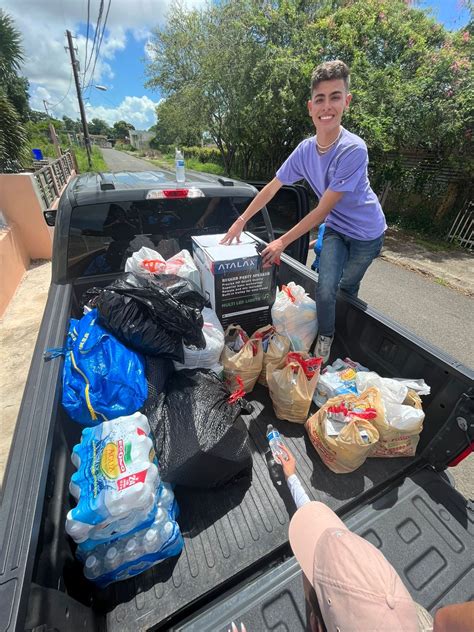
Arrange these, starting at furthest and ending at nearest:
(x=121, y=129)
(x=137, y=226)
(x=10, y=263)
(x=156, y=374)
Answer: (x=121, y=129), (x=10, y=263), (x=137, y=226), (x=156, y=374)

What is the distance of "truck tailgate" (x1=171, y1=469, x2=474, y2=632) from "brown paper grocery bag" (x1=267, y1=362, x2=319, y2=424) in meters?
0.55

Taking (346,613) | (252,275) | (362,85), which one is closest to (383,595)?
(346,613)

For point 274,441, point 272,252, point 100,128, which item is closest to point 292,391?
point 274,441

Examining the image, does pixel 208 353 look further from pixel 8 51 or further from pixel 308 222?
pixel 8 51

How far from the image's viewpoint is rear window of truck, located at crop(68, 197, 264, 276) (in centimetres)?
202

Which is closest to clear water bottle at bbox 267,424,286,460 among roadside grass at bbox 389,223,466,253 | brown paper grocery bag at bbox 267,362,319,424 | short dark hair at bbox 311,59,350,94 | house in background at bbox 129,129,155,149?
brown paper grocery bag at bbox 267,362,319,424

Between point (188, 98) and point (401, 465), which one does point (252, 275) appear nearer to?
point (401, 465)

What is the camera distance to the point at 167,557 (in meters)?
1.22

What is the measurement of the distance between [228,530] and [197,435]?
435 mm

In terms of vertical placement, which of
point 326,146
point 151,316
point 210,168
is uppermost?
point 326,146

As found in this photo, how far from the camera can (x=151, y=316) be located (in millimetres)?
1671

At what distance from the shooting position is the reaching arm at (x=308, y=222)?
188 cm

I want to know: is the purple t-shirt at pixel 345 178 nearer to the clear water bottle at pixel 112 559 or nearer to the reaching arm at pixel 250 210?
the reaching arm at pixel 250 210

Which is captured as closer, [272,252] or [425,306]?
[272,252]
